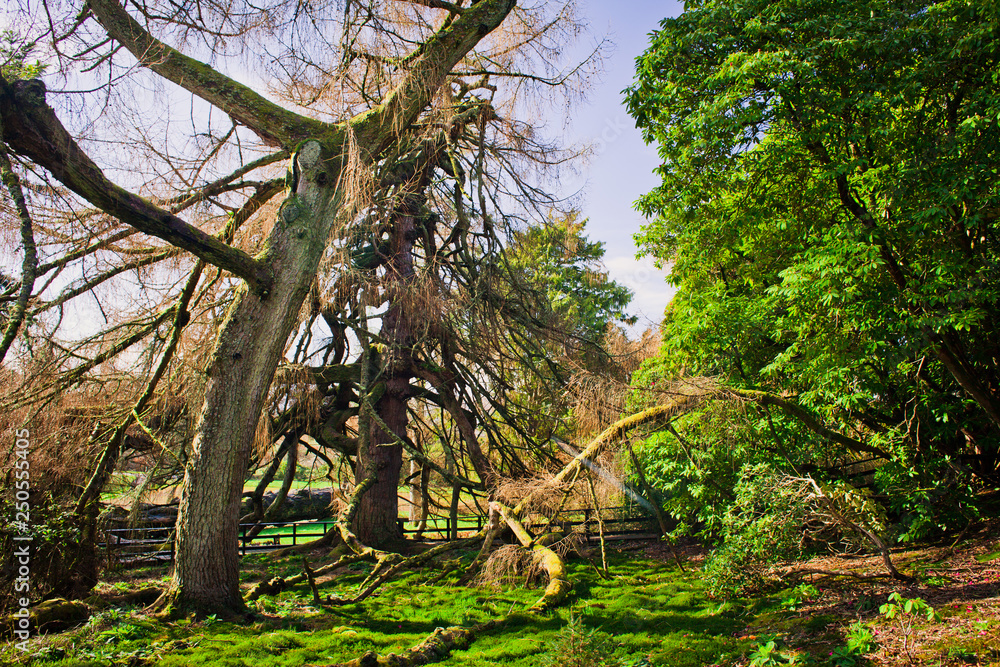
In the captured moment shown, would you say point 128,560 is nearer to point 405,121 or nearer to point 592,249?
point 405,121

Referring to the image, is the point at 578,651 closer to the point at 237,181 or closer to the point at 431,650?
the point at 431,650

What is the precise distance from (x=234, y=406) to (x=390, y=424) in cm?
507

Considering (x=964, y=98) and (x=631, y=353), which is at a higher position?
(x=964, y=98)

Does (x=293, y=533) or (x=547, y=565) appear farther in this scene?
(x=293, y=533)

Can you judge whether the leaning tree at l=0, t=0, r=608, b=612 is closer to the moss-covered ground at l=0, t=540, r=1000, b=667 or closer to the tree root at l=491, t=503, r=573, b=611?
the moss-covered ground at l=0, t=540, r=1000, b=667

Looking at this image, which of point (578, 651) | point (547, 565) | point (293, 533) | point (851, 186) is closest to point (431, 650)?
point (578, 651)

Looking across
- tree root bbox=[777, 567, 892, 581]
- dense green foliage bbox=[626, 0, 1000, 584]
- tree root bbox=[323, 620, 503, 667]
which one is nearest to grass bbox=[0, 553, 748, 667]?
tree root bbox=[323, 620, 503, 667]

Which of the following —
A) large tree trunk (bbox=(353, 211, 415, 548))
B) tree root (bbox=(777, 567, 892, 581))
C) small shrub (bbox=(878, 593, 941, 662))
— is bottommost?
tree root (bbox=(777, 567, 892, 581))

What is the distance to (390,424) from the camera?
1116cm

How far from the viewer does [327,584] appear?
27.9 feet

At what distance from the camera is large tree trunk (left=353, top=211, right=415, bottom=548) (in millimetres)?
10320

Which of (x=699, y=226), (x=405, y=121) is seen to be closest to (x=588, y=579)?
(x=699, y=226)

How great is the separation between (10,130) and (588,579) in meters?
8.75

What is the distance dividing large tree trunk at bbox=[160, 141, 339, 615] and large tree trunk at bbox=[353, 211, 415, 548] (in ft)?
10.7
